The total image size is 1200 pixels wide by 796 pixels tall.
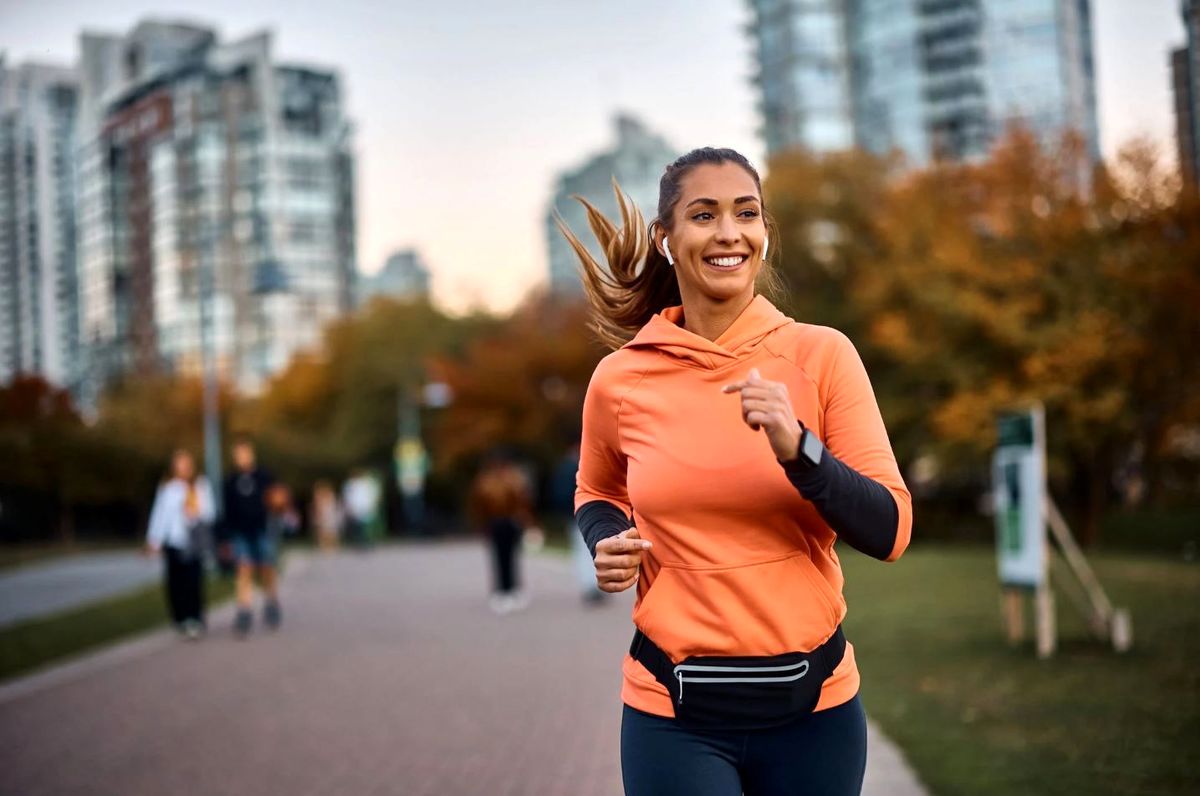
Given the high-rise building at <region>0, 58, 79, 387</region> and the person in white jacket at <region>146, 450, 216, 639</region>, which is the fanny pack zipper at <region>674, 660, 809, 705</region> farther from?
the high-rise building at <region>0, 58, 79, 387</region>

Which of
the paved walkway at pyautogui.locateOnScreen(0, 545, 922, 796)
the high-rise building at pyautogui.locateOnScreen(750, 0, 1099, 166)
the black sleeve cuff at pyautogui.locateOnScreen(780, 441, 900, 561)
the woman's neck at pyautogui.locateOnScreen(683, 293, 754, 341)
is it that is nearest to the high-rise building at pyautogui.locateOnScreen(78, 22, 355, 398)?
the high-rise building at pyautogui.locateOnScreen(750, 0, 1099, 166)

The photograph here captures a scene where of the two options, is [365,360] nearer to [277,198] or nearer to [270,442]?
[270,442]

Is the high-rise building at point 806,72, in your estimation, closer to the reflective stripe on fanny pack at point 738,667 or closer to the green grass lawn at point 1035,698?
the green grass lawn at point 1035,698

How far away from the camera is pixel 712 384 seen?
2.65m

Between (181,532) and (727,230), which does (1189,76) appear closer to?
(727,230)

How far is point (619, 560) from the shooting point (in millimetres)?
2547

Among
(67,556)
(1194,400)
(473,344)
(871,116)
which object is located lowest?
(67,556)

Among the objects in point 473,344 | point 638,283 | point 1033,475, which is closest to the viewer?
point 638,283

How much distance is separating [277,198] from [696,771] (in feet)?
418

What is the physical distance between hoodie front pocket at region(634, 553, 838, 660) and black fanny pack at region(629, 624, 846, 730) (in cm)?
2

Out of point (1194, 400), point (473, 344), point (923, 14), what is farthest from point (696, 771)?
point (923, 14)

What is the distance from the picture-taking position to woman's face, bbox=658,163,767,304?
2.70 meters

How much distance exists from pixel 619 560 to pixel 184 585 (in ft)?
42.5

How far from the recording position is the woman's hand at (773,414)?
225cm
